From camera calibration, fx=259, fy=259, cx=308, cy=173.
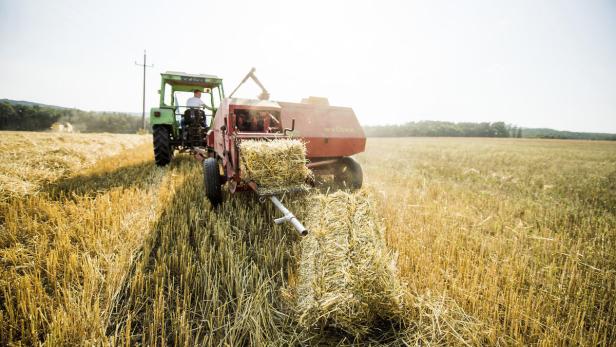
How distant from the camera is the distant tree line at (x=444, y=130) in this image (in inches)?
2094

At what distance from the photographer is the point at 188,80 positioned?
6.79 metres

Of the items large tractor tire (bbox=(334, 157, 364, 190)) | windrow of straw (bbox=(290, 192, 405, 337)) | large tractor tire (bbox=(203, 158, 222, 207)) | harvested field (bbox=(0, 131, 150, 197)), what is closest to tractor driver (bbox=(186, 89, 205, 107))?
harvested field (bbox=(0, 131, 150, 197))

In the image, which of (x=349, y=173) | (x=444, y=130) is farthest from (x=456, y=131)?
(x=349, y=173)

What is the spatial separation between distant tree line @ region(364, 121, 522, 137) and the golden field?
5590cm

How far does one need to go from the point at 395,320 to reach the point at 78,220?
335 cm

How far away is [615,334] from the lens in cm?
172

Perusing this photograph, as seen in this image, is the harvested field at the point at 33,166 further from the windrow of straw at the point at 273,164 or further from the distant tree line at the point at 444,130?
the distant tree line at the point at 444,130

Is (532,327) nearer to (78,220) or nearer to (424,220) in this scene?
(424,220)

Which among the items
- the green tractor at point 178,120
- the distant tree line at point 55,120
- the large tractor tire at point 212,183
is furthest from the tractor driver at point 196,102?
the distant tree line at point 55,120

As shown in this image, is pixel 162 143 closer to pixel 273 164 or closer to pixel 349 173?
pixel 273 164

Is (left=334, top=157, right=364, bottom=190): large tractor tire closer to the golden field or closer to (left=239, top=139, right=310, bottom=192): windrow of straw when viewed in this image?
the golden field

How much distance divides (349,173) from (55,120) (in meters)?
63.2

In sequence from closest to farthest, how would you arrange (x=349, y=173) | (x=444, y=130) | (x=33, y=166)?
(x=33, y=166), (x=349, y=173), (x=444, y=130)

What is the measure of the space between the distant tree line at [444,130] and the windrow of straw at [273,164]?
5691 cm
